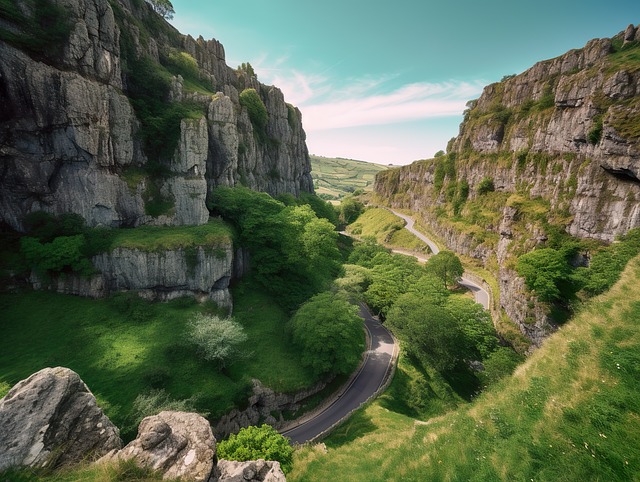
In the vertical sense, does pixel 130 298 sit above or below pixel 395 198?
below

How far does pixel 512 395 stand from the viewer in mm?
12219

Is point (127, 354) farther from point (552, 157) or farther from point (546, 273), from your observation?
point (552, 157)

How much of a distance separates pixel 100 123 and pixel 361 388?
43.7 meters

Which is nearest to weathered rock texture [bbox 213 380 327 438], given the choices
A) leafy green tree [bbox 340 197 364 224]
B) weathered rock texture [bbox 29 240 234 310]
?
weathered rock texture [bbox 29 240 234 310]

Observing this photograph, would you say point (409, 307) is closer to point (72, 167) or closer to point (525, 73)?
point (72, 167)

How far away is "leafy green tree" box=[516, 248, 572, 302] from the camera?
34562 mm

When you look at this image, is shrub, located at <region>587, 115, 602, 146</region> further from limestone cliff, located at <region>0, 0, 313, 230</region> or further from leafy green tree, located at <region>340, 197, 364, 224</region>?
leafy green tree, located at <region>340, 197, 364, 224</region>

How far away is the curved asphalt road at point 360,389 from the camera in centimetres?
2698

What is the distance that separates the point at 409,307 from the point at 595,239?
92.6 feet

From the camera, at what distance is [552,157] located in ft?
158

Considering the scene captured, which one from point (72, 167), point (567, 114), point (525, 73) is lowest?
point (72, 167)

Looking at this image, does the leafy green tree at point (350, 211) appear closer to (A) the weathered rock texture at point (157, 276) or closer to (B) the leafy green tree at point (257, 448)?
(A) the weathered rock texture at point (157, 276)

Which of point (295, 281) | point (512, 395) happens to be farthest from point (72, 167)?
point (512, 395)

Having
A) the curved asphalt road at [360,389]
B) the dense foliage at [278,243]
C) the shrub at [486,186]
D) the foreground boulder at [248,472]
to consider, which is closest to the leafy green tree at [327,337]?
the curved asphalt road at [360,389]
